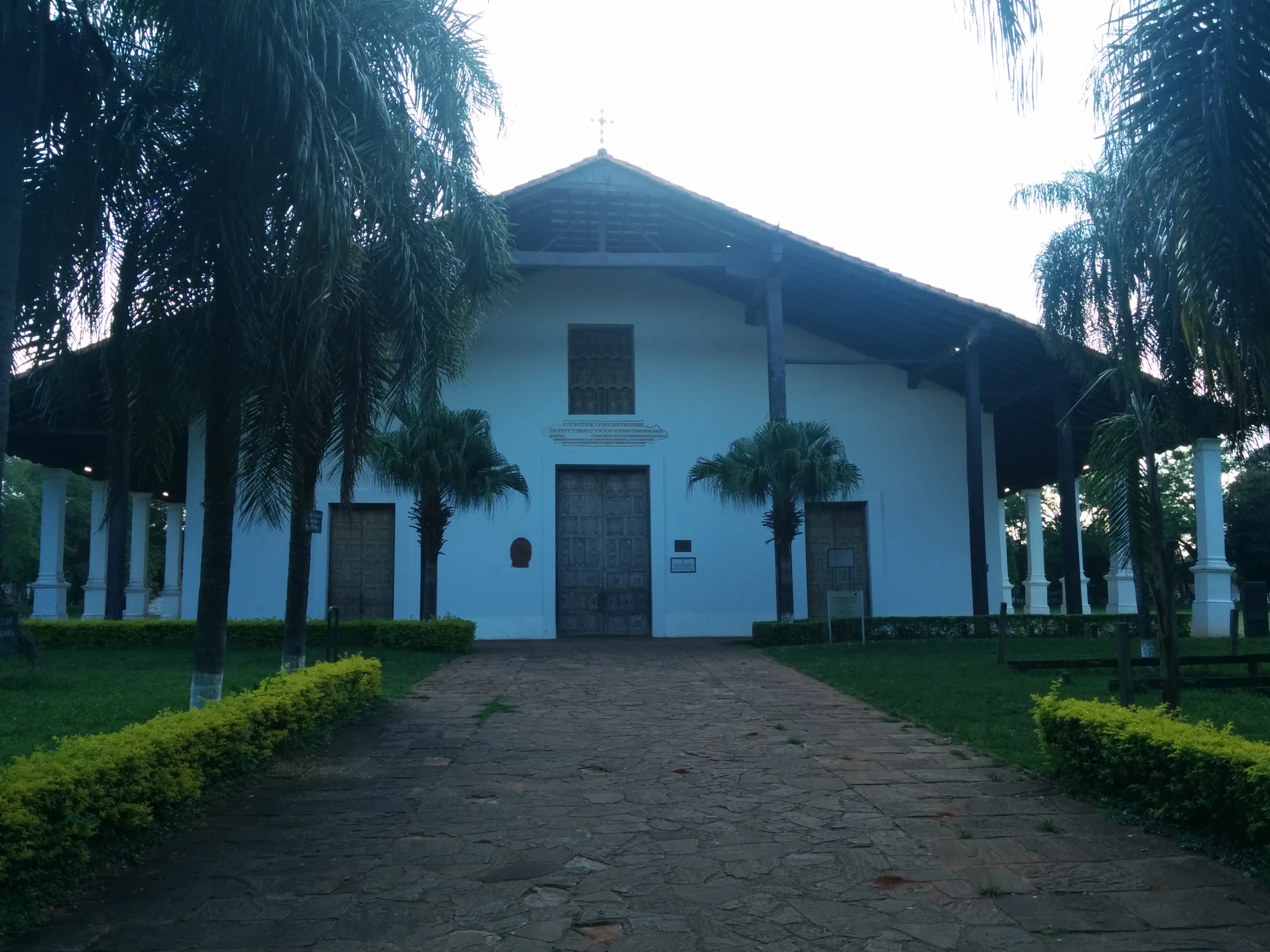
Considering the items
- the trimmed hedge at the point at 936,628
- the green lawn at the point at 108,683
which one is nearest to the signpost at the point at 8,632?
the green lawn at the point at 108,683

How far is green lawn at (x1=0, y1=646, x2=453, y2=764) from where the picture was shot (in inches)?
324

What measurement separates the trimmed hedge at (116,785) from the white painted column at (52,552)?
1556 cm


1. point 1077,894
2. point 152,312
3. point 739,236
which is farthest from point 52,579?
point 1077,894

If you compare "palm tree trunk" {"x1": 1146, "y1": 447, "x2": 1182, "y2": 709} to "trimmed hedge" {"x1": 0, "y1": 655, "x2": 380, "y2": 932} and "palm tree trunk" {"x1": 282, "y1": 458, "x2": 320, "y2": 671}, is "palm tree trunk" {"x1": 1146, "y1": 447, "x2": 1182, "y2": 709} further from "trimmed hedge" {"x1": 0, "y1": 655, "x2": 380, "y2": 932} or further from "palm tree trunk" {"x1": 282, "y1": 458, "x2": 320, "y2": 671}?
"palm tree trunk" {"x1": 282, "y1": 458, "x2": 320, "y2": 671}

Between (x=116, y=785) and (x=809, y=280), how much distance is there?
1546cm

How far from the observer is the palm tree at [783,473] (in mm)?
15562

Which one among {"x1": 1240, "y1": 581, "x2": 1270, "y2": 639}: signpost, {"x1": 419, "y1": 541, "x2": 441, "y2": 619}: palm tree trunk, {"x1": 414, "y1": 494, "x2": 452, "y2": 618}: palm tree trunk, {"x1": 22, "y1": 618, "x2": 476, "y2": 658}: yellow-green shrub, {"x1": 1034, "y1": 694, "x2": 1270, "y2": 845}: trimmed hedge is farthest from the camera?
{"x1": 419, "y1": 541, "x2": 441, "y2": 619}: palm tree trunk

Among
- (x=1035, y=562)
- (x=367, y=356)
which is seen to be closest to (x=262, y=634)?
(x=367, y=356)

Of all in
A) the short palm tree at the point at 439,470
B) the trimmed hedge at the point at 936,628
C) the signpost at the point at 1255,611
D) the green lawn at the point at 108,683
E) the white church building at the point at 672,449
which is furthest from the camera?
the white church building at the point at 672,449

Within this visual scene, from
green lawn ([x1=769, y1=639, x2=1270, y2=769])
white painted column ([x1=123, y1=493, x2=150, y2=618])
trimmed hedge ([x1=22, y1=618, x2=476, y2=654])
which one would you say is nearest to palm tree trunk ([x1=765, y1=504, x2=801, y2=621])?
green lawn ([x1=769, y1=639, x2=1270, y2=769])

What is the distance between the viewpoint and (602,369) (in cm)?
2003

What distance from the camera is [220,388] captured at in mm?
7566

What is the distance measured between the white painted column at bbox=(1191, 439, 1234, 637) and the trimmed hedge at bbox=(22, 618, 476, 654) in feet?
39.3

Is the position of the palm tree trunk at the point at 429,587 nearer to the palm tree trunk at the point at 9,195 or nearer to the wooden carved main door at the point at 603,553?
the wooden carved main door at the point at 603,553
